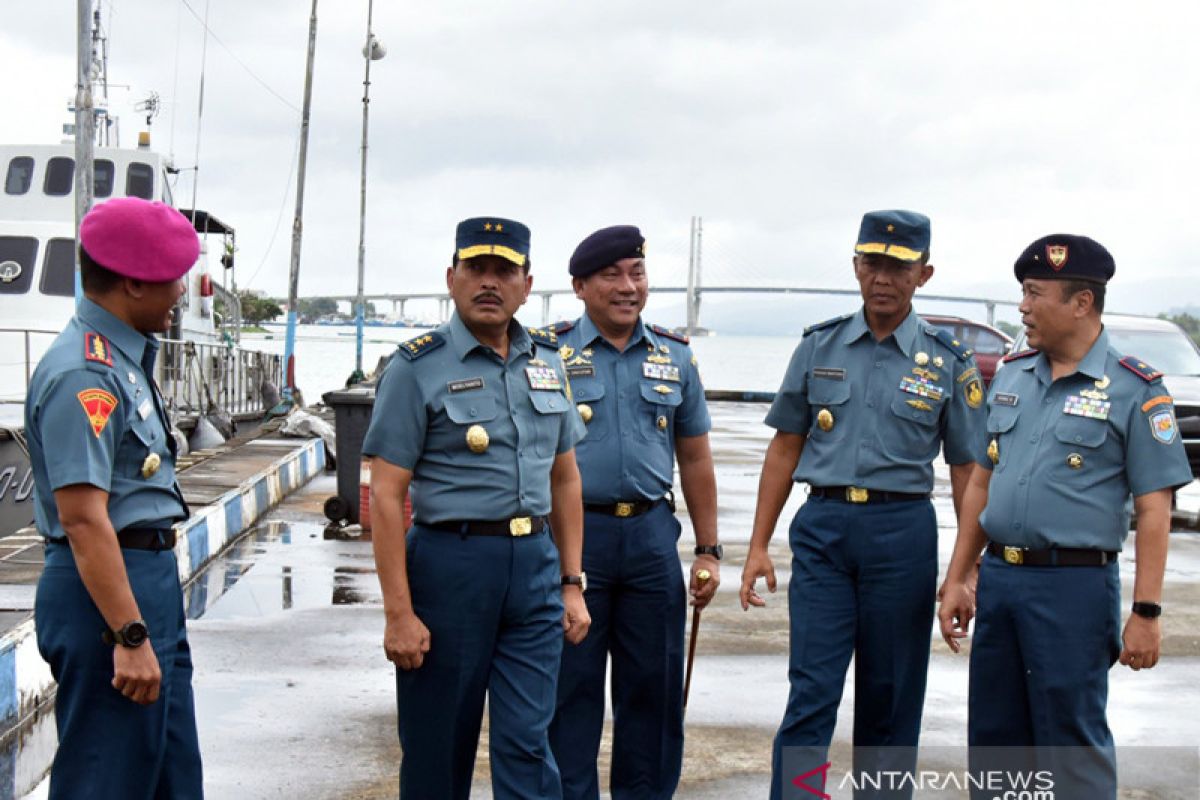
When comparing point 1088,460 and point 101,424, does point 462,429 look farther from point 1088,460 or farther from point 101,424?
point 1088,460

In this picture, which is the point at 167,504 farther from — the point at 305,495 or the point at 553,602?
the point at 305,495

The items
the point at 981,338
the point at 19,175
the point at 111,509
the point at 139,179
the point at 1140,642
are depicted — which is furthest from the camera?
the point at 981,338

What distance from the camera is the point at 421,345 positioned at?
159 inches

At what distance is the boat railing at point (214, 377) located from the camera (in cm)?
1703

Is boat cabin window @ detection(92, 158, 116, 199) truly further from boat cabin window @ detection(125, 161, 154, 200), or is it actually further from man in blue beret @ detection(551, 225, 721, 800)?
man in blue beret @ detection(551, 225, 721, 800)

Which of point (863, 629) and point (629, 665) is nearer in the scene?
point (863, 629)

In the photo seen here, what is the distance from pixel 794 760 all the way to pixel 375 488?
167cm

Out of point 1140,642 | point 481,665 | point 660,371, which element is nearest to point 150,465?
point 481,665

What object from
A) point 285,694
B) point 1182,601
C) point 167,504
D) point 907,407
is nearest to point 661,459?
point 907,407

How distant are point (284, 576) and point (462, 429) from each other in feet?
18.9

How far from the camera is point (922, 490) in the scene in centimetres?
473

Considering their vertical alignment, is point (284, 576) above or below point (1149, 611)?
below

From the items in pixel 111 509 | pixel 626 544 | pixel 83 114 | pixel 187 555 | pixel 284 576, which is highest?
pixel 83 114

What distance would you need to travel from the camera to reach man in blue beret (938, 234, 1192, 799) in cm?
417
